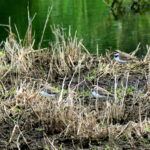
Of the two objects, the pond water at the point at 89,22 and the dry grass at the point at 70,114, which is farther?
the pond water at the point at 89,22

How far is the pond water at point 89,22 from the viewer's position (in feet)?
44.5

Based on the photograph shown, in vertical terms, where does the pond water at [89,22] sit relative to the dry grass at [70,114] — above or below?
below

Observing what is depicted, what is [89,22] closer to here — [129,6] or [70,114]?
[129,6]

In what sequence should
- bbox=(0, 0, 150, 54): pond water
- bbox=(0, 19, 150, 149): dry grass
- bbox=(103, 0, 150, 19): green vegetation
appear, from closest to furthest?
bbox=(0, 19, 150, 149): dry grass
bbox=(0, 0, 150, 54): pond water
bbox=(103, 0, 150, 19): green vegetation

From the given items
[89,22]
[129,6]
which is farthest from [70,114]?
[129,6]

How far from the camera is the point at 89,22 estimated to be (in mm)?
17266

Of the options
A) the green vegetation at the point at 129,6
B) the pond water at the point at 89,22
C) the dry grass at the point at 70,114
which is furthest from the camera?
the green vegetation at the point at 129,6

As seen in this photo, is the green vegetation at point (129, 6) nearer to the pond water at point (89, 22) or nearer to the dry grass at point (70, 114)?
the pond water at point (89, 22)

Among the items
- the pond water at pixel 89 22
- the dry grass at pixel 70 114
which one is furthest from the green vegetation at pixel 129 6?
the dry grass at pixel 70 114

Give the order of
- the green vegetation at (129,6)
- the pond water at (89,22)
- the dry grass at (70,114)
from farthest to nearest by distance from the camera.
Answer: the green vegetation at (129,6), the pond water at (89,22), the dry grass at (70,114)

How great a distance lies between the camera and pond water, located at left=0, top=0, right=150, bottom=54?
1355 cm

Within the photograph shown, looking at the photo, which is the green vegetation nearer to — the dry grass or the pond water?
the pond water

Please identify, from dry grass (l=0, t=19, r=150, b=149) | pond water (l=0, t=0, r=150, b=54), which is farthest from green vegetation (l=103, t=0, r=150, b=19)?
dry grass (l=0, t=19, r=150, b=149)

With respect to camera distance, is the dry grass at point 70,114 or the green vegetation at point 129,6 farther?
the green vegetation at point 129,6
